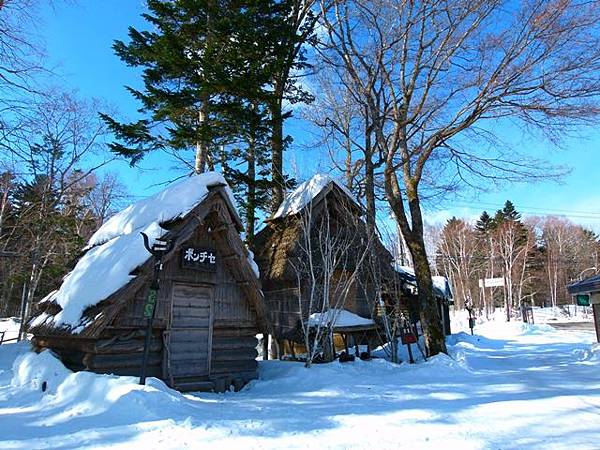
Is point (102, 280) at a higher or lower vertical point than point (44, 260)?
lower

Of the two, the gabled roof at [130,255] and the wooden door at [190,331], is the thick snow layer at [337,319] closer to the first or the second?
the gabled roof at [130,255]

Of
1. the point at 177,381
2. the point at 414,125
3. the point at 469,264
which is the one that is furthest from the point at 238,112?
the point at 469,264

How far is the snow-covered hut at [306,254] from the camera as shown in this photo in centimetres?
1533

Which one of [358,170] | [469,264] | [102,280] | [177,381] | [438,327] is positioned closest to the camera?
[102,280]

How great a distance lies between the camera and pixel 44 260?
20.1 metres

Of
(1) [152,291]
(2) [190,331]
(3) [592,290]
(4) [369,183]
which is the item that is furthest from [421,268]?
(1) [152,291]

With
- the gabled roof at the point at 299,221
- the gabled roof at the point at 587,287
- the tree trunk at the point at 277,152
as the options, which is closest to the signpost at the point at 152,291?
the gabled roof at the point at 299,221

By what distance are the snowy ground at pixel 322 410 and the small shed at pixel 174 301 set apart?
33.7 inches

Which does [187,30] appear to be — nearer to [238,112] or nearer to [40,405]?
[238,112]

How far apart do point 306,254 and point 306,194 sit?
2.56 m

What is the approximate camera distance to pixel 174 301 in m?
10.9

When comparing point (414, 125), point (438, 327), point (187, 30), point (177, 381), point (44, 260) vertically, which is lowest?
point (177, 381)

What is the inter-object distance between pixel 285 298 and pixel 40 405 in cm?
959

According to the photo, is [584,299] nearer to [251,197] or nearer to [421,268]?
[421,268]
